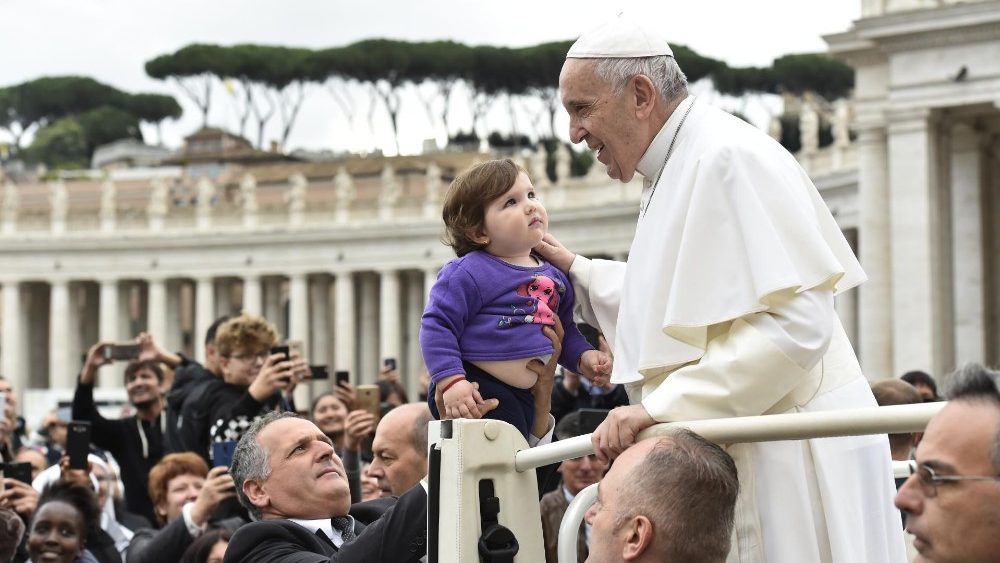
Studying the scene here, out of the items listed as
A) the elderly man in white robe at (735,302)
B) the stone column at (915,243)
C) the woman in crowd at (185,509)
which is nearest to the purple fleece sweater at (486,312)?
the elderly man in white robe at (735,302)

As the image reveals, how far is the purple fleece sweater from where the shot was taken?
19.8 feet

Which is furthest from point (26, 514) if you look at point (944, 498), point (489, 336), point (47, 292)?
Result: point (47, 292)

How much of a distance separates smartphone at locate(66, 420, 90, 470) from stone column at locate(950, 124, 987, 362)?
23.9 metres

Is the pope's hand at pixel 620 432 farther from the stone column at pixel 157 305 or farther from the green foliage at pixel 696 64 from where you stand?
the green foliage at pixel 696 64

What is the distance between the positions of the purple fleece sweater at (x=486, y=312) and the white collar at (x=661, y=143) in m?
0.72

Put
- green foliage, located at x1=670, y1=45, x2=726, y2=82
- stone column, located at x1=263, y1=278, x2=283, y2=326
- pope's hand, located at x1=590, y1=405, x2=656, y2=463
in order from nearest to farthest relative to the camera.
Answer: pope's hand, located at x1=590, y1=405, x2=656, y2=463 < stone column, located at x1=263, y1=278, x2=283, y2=326 < green foliage, located at x1=670, y1=45, x2=726, y2=82

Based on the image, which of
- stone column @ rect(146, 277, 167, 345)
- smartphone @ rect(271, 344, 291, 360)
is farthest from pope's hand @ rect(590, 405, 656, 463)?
stone column @ rect(146, 277, 167, 345)

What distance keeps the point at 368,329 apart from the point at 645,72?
238ft

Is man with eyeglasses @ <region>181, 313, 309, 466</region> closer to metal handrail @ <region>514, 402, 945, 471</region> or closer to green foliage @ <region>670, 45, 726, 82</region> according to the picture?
metal handrail @ <region>514, 402, 945, 471</region>

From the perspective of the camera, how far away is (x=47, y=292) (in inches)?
3233

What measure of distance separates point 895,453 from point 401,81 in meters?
99.1

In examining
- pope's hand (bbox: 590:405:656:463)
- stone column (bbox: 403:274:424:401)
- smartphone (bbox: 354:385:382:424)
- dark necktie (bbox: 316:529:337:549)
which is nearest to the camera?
pope's hand (bbox: 590:405:656:463)

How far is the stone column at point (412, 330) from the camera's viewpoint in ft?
247

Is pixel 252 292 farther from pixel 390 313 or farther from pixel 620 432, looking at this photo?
pixel 620 432
